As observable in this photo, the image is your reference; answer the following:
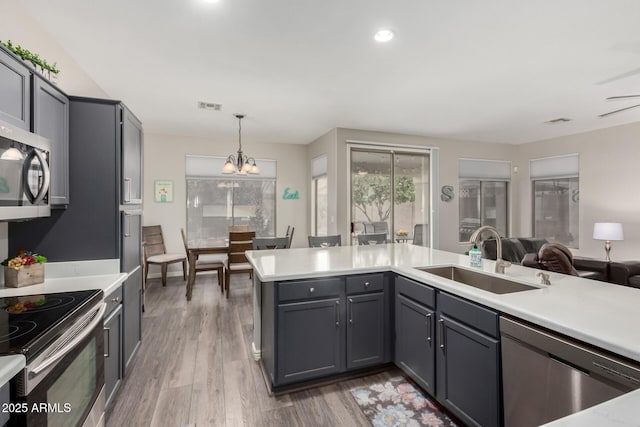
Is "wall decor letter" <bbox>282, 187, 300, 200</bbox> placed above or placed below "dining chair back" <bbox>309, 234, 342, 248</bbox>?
above

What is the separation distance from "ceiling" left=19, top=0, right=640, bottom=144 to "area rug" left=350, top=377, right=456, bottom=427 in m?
2.65

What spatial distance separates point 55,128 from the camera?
188cm

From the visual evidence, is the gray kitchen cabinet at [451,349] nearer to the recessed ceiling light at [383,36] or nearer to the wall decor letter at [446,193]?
the recessed ceiling light at [383,36]

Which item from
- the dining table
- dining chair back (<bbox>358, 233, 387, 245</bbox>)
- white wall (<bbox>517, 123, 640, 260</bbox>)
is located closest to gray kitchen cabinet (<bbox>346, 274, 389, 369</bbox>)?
dining chair back (<bbox>358, 233, 387, 245</bbox>)

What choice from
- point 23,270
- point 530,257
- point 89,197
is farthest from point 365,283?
point 530,257

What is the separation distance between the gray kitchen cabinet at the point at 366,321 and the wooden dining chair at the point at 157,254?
3.84m

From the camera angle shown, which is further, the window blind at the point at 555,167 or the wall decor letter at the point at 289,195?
the wall decor letter at the point at 289,195

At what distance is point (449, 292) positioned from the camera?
183 cm

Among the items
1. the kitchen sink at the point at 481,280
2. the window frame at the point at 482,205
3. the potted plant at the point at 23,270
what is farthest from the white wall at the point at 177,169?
the kitchen sink at the point at 481,280

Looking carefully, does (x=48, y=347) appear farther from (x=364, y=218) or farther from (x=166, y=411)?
(x=364, y=218)

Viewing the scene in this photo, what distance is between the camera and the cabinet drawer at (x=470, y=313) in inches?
60.6

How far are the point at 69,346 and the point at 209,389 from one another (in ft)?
4.10

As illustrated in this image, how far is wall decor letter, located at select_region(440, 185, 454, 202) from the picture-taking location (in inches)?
237

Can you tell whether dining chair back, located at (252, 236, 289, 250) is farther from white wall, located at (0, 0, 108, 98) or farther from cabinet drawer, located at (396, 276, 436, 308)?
white wall, located at (0, 0, 108, 98)
